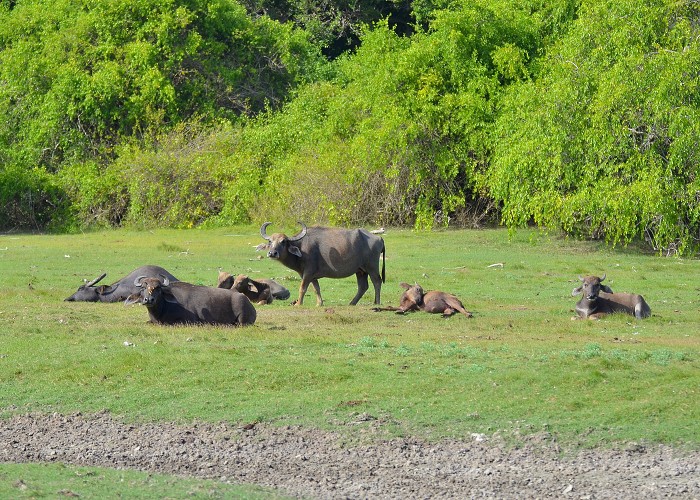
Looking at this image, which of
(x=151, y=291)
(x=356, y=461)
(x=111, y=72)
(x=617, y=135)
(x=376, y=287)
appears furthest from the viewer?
(x=111, y=72)

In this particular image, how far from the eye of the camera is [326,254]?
17.5 m

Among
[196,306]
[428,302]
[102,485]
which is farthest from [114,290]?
[102,485]

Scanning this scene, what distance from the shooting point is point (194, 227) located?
3331cm

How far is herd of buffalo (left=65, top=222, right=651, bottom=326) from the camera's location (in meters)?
13.9

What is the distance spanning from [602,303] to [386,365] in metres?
5.50

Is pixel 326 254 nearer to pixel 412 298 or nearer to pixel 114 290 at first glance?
pixel 412 298

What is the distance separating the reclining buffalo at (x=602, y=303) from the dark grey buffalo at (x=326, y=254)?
344cm

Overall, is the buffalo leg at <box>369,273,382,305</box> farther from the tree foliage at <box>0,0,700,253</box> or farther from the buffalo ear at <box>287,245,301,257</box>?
the tree foliage at <box>0,0,700,253</box>

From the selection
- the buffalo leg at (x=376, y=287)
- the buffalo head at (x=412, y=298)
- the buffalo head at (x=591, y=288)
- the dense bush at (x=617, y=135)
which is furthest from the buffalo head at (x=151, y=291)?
the dense bush at (x=617, y=135)

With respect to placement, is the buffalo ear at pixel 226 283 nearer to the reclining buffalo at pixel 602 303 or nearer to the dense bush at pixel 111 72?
the reclining buffalo at pixel 602 303

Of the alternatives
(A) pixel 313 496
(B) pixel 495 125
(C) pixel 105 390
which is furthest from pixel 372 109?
(A) pixel 313 496

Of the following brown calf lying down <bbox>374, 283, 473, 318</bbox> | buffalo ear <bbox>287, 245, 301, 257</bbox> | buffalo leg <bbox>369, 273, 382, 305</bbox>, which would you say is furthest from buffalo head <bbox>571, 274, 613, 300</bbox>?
buffalo ear <bbox>287, 245, 301, 257</bbox>

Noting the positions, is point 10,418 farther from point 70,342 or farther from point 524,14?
point 524,14

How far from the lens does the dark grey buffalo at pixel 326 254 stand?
56.9 ft
